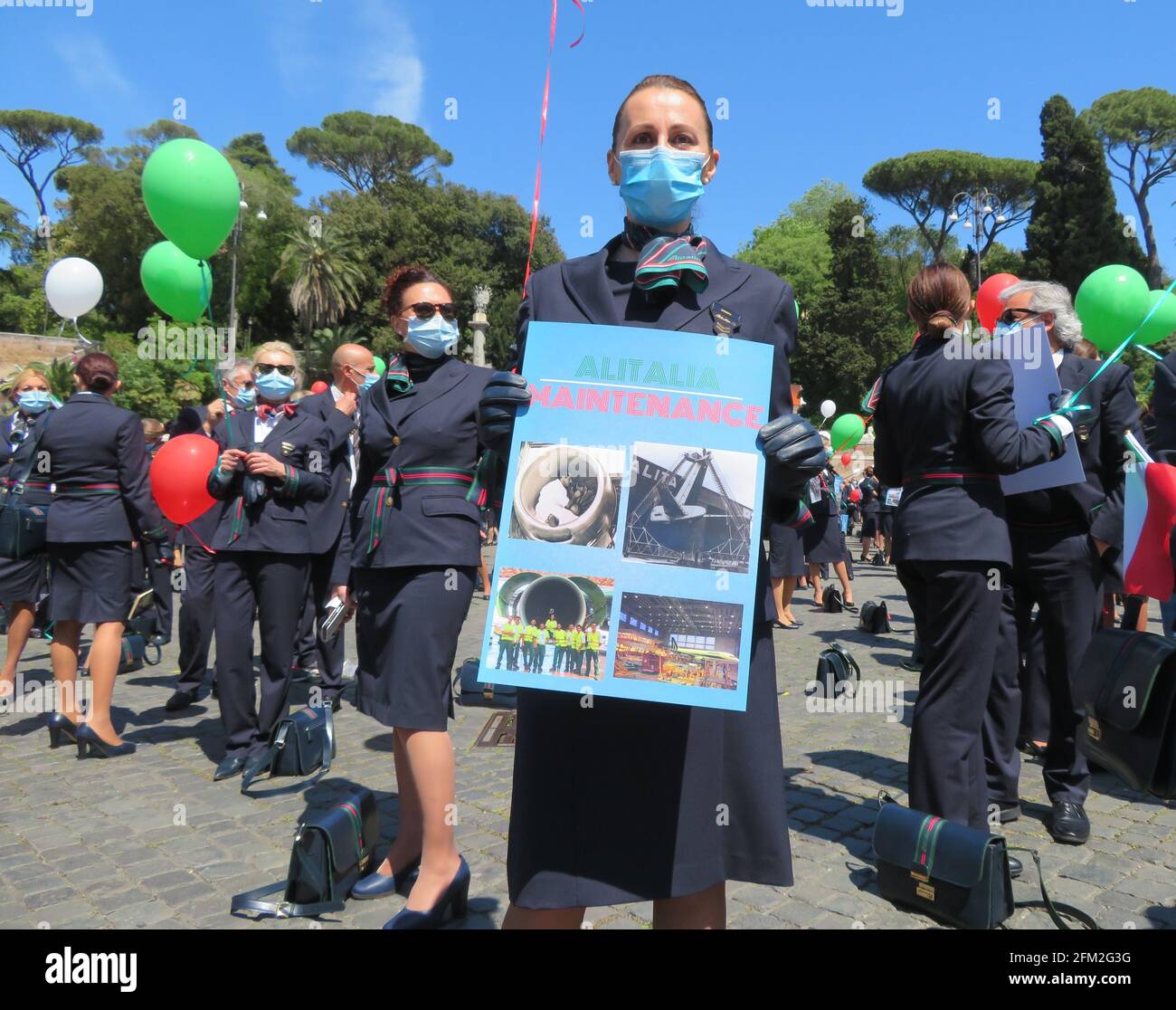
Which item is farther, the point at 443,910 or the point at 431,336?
the point at 431,336

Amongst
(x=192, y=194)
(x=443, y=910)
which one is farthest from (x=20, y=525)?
(x=443, y=910)

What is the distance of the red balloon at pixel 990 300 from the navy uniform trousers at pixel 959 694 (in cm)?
224

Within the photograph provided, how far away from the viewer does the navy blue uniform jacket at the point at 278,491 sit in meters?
4.75

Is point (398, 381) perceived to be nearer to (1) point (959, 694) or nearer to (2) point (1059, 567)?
(1) point (959, 694)

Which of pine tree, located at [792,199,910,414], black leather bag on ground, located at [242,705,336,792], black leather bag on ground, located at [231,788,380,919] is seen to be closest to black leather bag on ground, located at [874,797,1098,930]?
black leather bag on ground, located at [231,788,380,919]

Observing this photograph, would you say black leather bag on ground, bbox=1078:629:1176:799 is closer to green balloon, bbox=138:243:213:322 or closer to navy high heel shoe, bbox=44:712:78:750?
navy high heel shoe, bbox=44:712:78:750

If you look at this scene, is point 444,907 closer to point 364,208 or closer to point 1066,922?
point 1066,922

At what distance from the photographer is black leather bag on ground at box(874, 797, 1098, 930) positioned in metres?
3.00

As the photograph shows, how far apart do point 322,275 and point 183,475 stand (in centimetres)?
4716

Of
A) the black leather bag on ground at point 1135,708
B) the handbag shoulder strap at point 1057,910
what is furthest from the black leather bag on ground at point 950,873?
the black leather bag on ground at point 1135,708

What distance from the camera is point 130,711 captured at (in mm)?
6203

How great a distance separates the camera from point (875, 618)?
9422 millimetres

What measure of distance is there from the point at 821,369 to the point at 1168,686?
4958cm

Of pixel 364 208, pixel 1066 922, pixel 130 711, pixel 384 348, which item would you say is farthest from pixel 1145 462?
pixel 364 208
